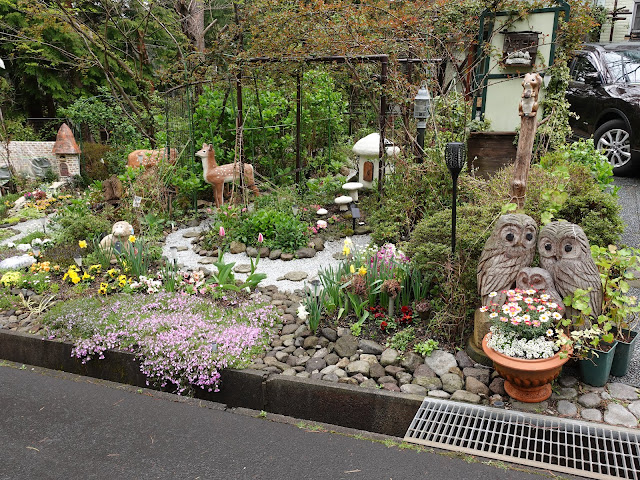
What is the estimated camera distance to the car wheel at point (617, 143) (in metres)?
7.50

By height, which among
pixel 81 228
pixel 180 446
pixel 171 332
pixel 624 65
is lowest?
pixel 180 446

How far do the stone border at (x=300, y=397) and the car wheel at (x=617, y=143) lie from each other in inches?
239

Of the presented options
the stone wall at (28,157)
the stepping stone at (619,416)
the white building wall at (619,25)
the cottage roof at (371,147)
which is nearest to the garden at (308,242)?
the cottage roof at (371,147)

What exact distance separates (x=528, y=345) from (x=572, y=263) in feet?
1.95

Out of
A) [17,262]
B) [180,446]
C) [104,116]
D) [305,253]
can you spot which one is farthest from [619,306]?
[104,116]

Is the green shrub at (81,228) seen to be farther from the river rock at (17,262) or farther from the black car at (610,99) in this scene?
the black car at (610,99)

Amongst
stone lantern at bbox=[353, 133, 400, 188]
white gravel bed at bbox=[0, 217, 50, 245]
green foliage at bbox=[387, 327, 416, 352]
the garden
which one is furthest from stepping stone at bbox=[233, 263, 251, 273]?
white gravel bed at bbox=[0, 217, 50, 245]

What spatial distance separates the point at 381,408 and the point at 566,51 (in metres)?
6.55

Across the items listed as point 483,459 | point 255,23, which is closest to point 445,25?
point 255,23

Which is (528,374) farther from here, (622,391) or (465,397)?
(622,391)

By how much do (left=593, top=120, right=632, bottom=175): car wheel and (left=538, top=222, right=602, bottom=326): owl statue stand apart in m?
5.10

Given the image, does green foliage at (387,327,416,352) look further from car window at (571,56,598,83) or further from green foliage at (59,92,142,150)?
green foliage at (59,92,142,150)

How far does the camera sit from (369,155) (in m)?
6.87

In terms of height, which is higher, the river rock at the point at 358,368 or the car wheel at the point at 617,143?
the car wheel at the point at 617,143
